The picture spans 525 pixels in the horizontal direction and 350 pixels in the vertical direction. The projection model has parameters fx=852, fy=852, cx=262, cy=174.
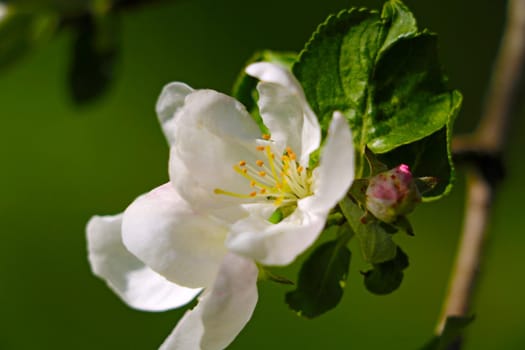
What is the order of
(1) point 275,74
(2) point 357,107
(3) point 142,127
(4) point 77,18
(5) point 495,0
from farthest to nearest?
1. (3) point 142,127
2. (5) point 495,0
3. (4) point 77,18
4. (2) point 357,107
5. (1) point 275,74

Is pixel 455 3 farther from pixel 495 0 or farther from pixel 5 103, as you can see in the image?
pixel 5 103

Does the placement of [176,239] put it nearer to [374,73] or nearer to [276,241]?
[276,241]

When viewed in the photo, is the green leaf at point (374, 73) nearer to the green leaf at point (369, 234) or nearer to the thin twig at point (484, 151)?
the green leaf at point (369, 234)

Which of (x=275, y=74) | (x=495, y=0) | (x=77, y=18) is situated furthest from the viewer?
(x=495, y=0)

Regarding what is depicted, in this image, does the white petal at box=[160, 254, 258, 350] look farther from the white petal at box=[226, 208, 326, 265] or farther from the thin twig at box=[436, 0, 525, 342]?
the thin twig at box=[436, 0, 525, 342]

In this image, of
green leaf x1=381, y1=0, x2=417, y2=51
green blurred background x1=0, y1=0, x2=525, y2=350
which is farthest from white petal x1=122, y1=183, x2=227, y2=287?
green blurred background x1=0, y1=0, x2=525, y2=350

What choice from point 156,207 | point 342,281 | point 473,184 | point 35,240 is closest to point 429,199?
point 342,281
